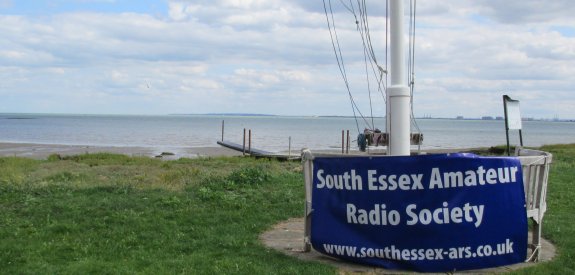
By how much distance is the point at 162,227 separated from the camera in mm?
9141

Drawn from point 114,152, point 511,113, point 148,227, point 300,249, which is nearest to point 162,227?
point 148,227

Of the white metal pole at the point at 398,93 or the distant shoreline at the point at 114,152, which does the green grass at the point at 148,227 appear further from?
the distant shoreline at the point at 114,152

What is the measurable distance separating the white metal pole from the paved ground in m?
1.58

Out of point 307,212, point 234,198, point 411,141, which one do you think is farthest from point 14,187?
point 411,141

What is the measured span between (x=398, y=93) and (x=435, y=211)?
168 centimetres

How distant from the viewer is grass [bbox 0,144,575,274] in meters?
6.91

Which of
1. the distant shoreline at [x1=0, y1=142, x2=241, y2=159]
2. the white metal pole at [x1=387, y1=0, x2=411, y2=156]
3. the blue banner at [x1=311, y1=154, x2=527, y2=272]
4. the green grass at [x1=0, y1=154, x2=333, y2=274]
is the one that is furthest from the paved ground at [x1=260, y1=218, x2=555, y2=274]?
the distant shoreline at [x1=0, y1=142, x2=241, y2=159]

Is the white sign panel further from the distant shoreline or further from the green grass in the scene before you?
the distant shoreline

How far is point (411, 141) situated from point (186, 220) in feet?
12.7

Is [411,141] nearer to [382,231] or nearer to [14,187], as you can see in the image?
[382,231]

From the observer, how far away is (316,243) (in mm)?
7430

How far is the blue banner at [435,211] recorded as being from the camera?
6602 millimetres

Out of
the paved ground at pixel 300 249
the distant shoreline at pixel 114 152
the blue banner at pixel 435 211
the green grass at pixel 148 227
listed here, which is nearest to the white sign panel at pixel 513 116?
the paved ground at pixel 300 249

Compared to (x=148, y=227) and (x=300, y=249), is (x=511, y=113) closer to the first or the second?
(x=300, y=249)
